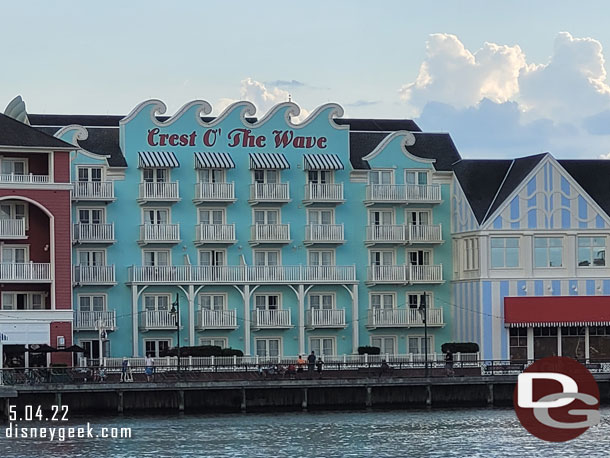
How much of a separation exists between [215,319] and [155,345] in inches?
125

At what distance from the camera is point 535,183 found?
9150cm

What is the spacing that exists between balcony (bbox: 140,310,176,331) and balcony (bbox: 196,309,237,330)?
1.33m

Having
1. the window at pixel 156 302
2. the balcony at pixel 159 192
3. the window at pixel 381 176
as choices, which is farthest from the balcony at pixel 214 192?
the window at pixel 381 176

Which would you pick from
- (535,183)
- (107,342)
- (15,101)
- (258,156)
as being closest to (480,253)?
(535,183)

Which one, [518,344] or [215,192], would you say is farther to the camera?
[518,344]

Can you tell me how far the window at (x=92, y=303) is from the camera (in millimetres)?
88875

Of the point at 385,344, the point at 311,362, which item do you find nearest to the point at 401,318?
the point at 385,344

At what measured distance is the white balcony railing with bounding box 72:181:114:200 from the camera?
88062mm

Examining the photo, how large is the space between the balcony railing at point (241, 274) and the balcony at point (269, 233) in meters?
1.33

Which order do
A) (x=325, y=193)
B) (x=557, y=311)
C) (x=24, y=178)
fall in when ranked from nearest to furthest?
(x=24, y=178), (x=557, y=311), (x=325, y=193)

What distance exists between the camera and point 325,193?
301 ft

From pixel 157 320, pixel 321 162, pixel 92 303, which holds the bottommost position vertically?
pixel 157 320

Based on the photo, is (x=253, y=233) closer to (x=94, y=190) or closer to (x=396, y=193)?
(x=396, y=193)

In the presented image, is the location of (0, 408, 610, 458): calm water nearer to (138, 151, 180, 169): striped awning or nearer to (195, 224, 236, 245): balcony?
(195, 224, 236, 245): balcony
